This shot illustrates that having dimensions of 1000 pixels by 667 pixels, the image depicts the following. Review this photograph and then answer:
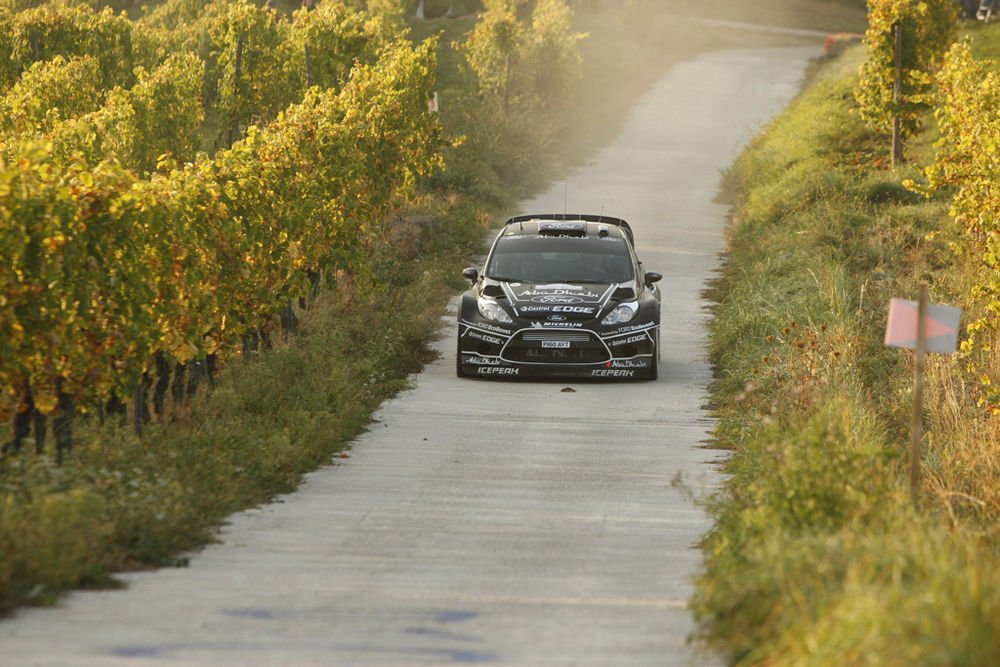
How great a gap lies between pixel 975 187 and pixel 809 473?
7698 millimetres

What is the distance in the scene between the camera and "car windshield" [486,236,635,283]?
1888 cm

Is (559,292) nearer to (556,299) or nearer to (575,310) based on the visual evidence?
(556,299)

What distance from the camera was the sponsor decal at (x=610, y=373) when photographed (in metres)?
18.2

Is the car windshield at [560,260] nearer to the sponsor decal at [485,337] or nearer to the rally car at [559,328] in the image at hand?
the rally car at [559,328]

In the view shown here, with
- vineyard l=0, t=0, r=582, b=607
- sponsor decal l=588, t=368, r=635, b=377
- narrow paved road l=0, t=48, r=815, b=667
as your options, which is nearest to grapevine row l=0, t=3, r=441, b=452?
vineyard l=0, t=0, r=582, b=607

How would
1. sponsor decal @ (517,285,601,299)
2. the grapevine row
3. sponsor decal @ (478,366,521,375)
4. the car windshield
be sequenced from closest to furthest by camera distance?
1. the grapevine row
2. sponsor decal @ (478,366,521,375)
3. sponsor decal @ (517,285,601,299)
4. the car windshield

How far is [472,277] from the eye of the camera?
18688mm

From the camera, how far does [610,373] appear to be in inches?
715

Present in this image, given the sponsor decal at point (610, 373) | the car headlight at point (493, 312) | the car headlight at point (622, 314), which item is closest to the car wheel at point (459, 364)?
the car headlight at point (493, 312)

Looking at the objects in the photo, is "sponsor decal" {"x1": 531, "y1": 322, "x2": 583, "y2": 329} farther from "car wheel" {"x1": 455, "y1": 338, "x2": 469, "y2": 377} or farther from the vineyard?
the vineyard

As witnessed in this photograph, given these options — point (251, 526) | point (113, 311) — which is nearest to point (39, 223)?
point (113, 311)

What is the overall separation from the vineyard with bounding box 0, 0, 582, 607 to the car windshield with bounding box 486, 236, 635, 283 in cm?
150

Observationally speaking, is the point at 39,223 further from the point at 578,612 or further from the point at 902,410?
the point at 902,410

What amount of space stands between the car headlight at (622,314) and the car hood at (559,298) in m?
0.12
